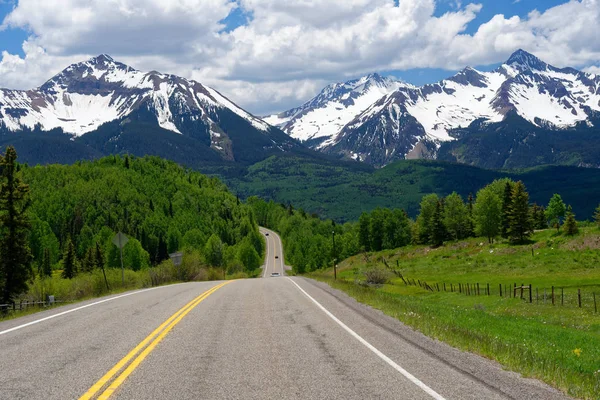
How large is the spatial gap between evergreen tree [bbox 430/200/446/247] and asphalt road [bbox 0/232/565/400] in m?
103

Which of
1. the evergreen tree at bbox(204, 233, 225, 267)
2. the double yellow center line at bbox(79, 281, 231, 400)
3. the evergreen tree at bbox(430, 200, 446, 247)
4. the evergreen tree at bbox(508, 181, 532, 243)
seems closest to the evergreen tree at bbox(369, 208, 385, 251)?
the evergreen tree at bbox(430, 200, 446, 247)

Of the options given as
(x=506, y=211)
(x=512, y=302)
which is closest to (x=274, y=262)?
(x=506, y=211)

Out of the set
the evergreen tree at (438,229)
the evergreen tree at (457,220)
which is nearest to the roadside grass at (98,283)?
the evergreen tree at (438,229)

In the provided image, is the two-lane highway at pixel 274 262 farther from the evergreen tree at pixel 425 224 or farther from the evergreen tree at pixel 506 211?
the evergreen tree at pixel 506 211

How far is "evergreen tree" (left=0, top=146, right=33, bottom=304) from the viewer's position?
4566cm

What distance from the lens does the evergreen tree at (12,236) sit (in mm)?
45656

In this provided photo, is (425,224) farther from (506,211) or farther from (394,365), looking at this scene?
(394,365)

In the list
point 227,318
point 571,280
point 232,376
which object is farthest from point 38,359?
point 571,280

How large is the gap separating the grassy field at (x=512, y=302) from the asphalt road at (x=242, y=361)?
3.18 feet

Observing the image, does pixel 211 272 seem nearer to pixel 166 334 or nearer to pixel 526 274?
pixel 526 274

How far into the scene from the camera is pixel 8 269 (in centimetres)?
4597

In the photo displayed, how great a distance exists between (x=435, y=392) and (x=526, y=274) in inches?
2403

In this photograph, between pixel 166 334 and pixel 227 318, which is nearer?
pixel 166 334

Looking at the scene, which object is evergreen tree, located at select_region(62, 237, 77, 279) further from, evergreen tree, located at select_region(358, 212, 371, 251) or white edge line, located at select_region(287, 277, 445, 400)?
evergreen tree, located at select_region(358, 212, 371, 251)
